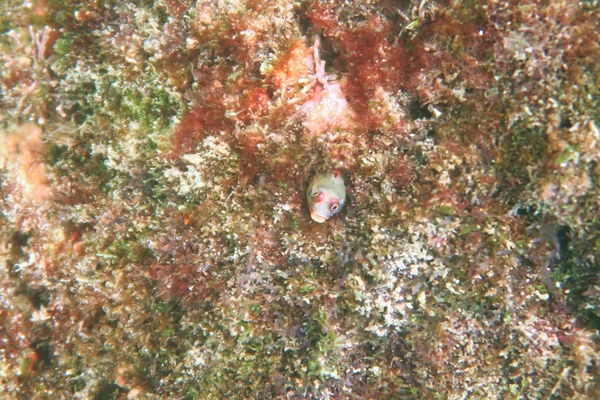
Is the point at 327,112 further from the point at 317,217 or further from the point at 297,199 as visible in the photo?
the point at 317,217

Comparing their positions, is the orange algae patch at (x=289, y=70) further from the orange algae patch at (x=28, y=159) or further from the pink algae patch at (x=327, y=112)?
the orange algae patch at (x=28, y=159)

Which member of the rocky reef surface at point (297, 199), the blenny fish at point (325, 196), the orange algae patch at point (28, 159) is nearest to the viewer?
the rocky reef surface at point (297, 199)

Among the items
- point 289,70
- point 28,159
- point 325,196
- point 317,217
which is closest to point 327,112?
point 289,70

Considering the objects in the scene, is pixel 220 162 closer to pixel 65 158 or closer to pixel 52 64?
pixel 65 158

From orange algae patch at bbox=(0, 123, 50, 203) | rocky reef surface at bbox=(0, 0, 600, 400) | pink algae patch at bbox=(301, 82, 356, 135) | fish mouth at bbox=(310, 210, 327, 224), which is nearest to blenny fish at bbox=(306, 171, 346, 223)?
fish mouth at bbox=(310, 210, 327, 224)

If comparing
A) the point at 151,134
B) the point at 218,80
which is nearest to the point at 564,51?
the point at 218,80

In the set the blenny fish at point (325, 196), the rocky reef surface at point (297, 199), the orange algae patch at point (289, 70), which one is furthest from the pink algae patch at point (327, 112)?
the blenny fish at point (325, 196)
